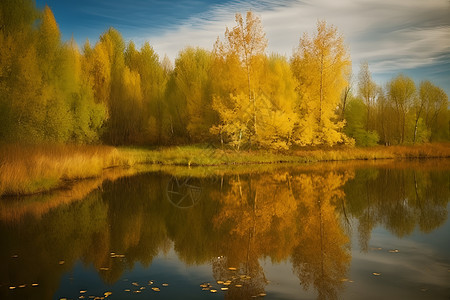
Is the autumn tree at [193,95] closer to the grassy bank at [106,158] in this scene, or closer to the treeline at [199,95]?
the treeline at [199,95]

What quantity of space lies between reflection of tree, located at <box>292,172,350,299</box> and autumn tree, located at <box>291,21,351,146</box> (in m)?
15.6

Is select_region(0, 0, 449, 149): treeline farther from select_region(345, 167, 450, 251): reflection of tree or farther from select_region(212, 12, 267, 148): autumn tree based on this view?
select_region(345, 167, 450, 251): reflection of tree

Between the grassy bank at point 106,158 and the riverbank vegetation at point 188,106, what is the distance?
0.07 m

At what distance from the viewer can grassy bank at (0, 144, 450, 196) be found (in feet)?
48.8

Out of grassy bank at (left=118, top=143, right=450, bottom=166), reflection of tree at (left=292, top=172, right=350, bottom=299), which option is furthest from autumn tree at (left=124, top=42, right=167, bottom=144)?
reflection of tree at (left=292, top=172, right=350, bottom=299)

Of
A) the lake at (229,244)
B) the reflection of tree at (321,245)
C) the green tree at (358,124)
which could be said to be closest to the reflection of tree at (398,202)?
the lake at (229,244)

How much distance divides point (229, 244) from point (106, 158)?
66.5 ft

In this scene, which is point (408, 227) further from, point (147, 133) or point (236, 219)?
point (147, 133)

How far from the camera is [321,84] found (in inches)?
1206

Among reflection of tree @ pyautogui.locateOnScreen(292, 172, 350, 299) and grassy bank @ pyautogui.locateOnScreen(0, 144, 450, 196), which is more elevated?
grassy bank @ pyautogui.locateOnScreen(0, 144, 450, 196)

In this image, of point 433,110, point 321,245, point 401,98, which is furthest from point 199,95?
point 433,110

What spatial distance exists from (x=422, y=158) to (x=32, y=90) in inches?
1282

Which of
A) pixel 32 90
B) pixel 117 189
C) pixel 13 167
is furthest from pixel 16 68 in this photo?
pixel 117 189

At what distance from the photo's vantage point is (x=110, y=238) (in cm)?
909
